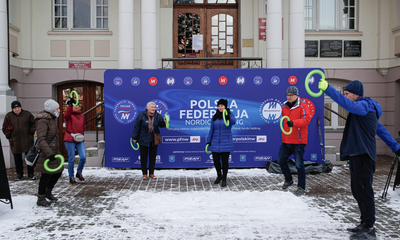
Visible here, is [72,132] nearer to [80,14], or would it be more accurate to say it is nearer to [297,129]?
[297,129]

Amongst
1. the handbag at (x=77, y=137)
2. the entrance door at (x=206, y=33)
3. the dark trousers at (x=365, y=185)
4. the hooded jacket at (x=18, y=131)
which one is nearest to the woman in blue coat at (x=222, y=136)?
the handbag at (x=77, y=137)

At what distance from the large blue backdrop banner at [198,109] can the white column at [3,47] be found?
149 inches

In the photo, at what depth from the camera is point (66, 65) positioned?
44.2 feet

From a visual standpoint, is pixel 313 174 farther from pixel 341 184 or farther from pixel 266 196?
pixel 266 196

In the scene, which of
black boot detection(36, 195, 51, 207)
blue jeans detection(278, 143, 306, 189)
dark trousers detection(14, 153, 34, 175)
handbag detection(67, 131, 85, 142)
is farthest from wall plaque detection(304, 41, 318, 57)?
black boot detection(36, 195, 51, 207)

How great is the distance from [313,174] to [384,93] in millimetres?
6578

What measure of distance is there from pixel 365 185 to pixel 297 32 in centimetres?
753

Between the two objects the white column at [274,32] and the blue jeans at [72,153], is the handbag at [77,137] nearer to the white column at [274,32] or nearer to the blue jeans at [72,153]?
the blue jeans at [72,153]

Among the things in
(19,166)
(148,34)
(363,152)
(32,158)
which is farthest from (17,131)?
(363,152)

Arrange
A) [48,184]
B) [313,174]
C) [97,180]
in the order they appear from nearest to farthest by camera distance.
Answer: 1. [48,184]
2. [97,180]
3. [313,174]

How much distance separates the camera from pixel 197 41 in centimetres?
1312

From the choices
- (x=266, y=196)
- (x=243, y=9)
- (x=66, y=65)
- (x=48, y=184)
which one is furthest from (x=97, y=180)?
(x=243, y=9)

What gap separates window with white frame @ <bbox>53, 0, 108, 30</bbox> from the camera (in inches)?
540

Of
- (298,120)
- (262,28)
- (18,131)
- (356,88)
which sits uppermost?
(262,28)
